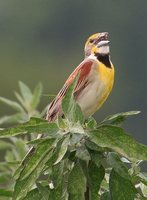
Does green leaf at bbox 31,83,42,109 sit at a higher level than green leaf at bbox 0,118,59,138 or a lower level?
higher

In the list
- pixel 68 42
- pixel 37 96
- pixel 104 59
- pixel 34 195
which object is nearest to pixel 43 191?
pixel 34 195

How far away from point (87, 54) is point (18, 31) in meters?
30.7

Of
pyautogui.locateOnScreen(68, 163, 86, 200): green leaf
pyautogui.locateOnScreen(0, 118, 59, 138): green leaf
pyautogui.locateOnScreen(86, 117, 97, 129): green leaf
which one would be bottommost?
pyautogui.locateOnScreen(68, 163, 86, 200): green leaf

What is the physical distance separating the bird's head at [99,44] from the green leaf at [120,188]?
7.14 feet

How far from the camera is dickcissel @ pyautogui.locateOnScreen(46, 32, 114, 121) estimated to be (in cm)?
491

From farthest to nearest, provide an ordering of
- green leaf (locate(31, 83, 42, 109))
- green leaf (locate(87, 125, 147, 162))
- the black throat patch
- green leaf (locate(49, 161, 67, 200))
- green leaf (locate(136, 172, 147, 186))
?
green leaf (locate(31, 83, 42, 109)) < the black throat patch < green leaf (locate(136, 172, 147, 186)) < green leaf (locate(49, 161, 67, 200)) < green leaf (locate(87, 125, 147, 162))

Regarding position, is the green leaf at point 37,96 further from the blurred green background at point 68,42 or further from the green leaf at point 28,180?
the blurred green background at point 68,42

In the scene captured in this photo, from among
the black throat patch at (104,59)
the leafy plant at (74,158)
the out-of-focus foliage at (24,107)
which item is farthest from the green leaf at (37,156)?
the black throat patch at (104,59)

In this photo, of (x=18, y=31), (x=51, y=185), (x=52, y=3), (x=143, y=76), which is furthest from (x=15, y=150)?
(x=52, y=3)

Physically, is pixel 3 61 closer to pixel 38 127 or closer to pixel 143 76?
pixel 143 76

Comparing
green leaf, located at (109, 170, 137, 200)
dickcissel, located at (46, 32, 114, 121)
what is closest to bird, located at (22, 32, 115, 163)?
dickcissel, located at (46, 32, 114, 121)

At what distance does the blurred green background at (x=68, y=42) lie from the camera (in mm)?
27922

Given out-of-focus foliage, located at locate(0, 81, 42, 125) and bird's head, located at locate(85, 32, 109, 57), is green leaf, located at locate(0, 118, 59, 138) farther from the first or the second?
bird's head, located at locate(85, 32, 109, 57)

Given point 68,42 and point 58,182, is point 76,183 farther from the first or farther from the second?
point 68,42
